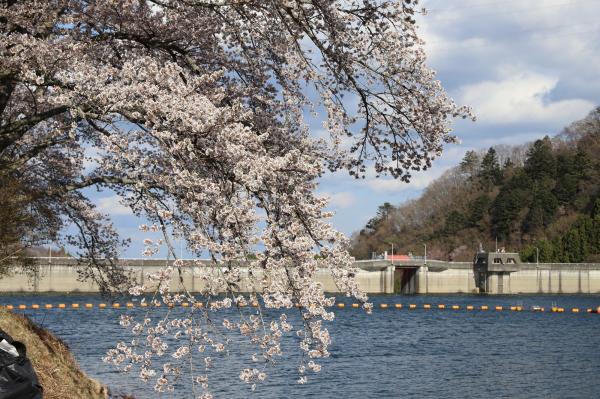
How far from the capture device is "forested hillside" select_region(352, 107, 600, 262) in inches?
5098

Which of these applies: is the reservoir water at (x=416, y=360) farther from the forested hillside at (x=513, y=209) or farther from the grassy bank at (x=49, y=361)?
the forested hillside at (x=513, y=209)

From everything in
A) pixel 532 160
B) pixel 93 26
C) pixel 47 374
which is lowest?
pixel 47 374

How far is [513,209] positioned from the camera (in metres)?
139

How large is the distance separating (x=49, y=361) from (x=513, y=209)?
13390 cm

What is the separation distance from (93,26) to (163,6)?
3.35 ft

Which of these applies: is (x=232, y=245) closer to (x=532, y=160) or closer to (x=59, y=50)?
(x=59, y=50)

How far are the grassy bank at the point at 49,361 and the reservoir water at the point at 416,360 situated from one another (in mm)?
3055


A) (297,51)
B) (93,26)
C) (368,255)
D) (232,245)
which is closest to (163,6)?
(93,26)

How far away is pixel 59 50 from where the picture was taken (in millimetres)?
8633

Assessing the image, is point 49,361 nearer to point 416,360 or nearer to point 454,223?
point 416,360

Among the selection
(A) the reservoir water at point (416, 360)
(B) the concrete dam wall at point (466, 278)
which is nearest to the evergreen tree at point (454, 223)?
(B) the concrete dam wall at point (466, 278)

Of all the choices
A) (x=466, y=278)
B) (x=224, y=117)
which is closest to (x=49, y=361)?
(x=224, y=117)

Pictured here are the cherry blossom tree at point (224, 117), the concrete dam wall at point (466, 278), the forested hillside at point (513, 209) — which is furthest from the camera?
the forested hillside at point (513, 209)

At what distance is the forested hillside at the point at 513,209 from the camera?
12950 centimetres
